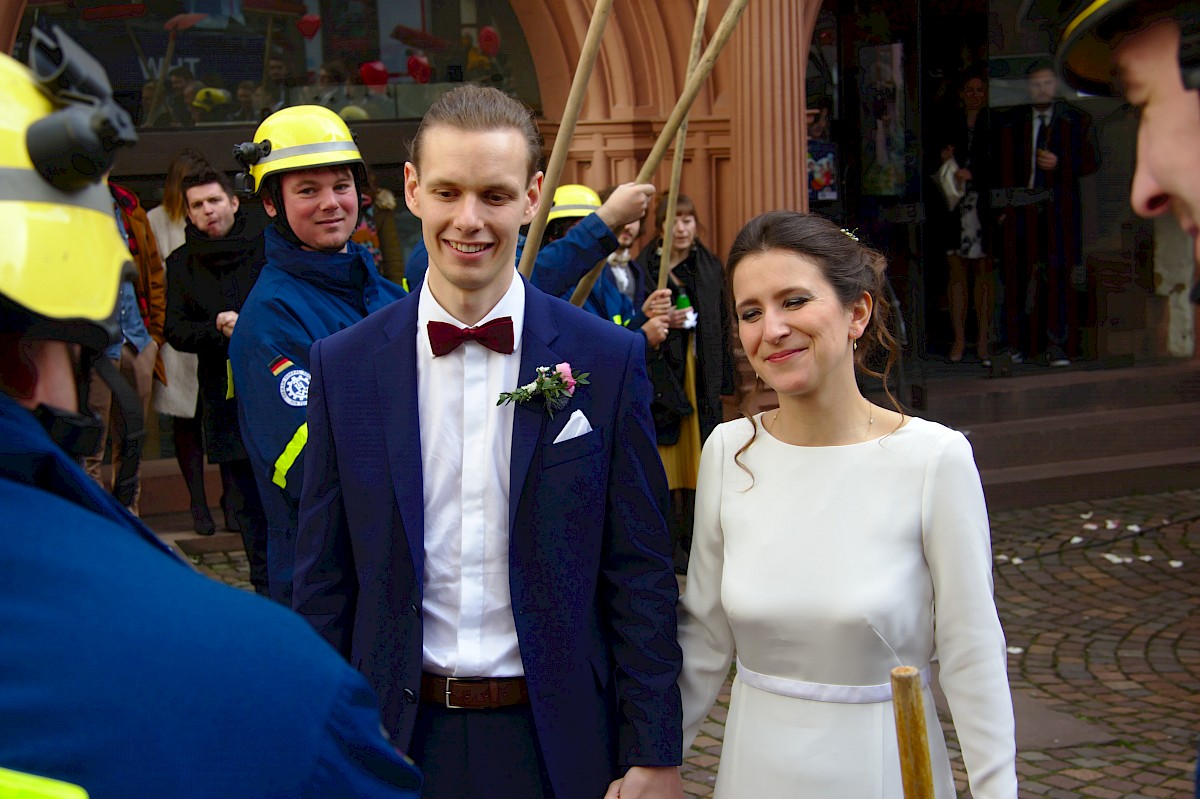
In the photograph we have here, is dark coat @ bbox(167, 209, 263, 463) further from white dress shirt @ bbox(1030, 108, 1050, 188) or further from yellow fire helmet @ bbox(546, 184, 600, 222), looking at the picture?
white dress shirt @ bbox(1030, 108, 1050, 188)

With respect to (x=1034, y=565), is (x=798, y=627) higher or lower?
higher

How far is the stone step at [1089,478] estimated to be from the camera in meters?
8.69

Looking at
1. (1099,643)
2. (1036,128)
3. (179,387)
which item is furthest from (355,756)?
(1036,128)

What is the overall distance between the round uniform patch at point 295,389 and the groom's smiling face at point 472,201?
844mm

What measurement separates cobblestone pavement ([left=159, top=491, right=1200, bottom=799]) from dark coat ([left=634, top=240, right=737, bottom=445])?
1.76 meters

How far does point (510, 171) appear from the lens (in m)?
2.58

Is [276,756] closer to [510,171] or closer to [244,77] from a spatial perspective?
[510,171]

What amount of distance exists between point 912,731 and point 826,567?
689 millimetres

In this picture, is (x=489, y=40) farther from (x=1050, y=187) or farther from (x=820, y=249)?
(x=820, y=249)

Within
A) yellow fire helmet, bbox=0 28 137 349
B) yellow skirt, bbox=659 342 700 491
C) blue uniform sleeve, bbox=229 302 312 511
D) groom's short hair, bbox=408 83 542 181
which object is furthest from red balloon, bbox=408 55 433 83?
yellow fire helmet, bbox=0 28 137 349

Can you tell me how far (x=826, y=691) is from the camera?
2.48 metres

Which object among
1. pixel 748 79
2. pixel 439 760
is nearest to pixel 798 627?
pixel 439 760

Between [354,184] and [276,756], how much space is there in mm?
2956

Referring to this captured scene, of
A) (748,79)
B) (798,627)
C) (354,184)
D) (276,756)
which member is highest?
(748,79)
